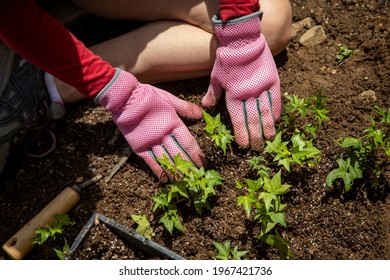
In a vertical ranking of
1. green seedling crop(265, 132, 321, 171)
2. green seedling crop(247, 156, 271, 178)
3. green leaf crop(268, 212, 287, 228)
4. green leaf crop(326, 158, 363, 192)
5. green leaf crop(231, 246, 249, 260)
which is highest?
green seedling crop(265, 132, 321, 171)

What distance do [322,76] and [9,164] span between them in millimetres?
1396

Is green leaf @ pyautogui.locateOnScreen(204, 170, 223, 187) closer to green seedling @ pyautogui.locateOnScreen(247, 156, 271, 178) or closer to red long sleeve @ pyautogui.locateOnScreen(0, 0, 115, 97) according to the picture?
green seedling @ pyautogui.locateOnScreen(247, 156, 271, 178)

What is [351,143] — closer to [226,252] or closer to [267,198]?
[267,198]

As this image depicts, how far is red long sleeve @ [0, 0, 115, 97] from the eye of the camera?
1678 mm

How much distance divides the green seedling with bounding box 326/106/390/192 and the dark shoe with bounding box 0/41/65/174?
119 cm

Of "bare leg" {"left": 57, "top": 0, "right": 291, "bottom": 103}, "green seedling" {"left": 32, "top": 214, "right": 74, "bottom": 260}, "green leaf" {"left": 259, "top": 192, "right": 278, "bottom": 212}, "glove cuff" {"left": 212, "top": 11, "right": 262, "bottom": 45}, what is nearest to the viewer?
"green leaf" {"left": 259, "top": 192, "right": 278, "bottom": 212}

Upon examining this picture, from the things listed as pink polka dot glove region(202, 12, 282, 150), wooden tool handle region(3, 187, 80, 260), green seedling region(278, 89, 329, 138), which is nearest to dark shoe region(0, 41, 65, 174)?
wooden tool handle region(3, 187, 80, 260)

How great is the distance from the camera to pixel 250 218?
1.85 meters

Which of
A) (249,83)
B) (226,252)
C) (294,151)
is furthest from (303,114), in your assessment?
(226,252)

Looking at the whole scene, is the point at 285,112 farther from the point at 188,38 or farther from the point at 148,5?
the point at 148,5

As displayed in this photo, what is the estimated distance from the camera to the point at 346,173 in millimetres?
1775

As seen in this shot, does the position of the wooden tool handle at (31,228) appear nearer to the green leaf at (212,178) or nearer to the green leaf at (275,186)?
the green leaf at (212,178)

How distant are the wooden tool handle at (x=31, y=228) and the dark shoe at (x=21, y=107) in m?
0.31
